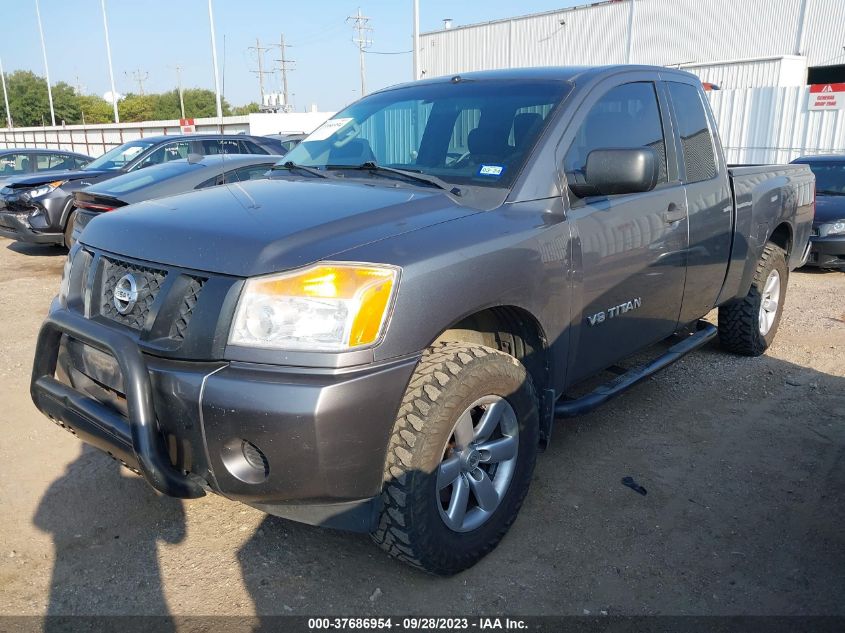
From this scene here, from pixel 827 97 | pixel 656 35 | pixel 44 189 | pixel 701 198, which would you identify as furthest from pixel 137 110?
pixel 701 198

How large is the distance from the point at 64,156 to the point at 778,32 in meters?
29.9

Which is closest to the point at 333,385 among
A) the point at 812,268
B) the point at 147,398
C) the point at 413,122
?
the point at 147,398

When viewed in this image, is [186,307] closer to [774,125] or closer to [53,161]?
[53,161]

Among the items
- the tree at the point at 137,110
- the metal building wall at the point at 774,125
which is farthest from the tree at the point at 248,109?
the metal building wall at the point at 774,125

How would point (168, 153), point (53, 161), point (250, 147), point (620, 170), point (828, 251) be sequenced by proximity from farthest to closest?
point (53, 161), point (250, 147), point (168, 153), point (828, 251), point (620, 170)

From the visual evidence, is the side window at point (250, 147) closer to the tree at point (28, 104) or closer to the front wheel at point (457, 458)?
the front wheel at point (457, 458)

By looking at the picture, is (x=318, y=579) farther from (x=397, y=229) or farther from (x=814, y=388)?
(x=814, y=388)

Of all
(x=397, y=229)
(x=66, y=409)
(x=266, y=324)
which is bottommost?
(x=66, y=409)

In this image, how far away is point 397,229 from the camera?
2396 mm

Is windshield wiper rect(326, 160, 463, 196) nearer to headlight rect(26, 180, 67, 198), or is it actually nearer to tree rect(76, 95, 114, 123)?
headlight rect(26, 180, 67, 198)

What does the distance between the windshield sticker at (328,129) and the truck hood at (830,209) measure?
6.91 metres

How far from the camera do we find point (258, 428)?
6.81 feet

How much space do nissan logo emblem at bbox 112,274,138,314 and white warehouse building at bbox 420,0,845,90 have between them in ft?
85.4

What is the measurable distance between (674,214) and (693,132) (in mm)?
758
